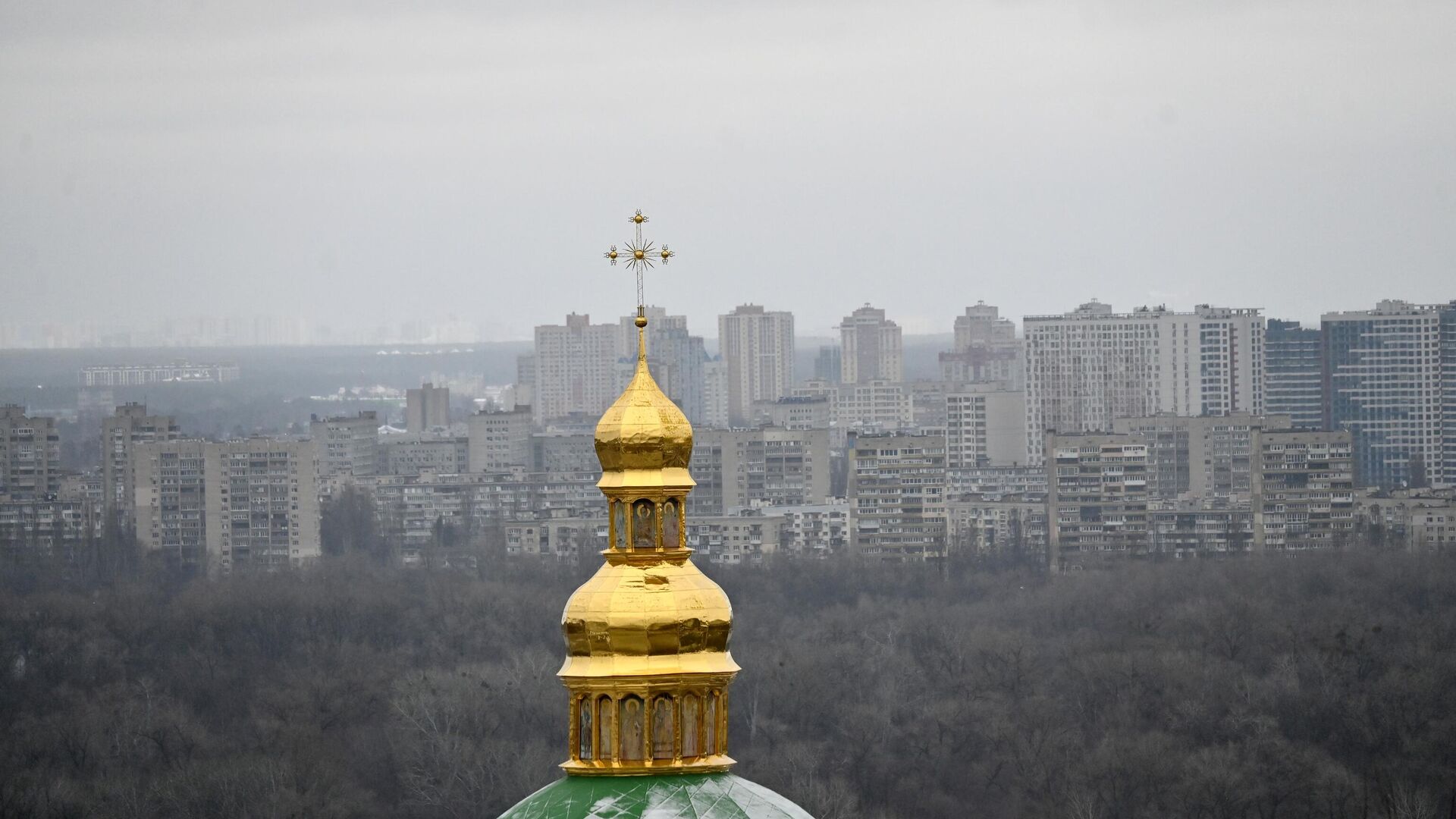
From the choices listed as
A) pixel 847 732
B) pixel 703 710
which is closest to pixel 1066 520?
pixel 847 732

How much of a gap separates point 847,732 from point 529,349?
123m

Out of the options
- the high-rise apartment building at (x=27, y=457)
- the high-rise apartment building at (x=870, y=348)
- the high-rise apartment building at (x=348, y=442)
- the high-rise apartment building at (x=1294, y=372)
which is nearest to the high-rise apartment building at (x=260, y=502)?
the high-rise apartment building at (x=27, y=457)

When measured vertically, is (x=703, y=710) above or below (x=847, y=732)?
above

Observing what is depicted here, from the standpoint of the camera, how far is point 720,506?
12412 centimetres

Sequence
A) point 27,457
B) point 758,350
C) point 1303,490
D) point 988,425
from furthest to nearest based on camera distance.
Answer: point 758,350 → point 988,425 → point 27,457 → point 1303,490

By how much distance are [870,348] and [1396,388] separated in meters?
54.8

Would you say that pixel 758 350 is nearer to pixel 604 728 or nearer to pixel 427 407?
pixel 427 407

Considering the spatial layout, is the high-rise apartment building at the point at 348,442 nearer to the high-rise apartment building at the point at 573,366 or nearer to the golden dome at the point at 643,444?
the high-rise apartment building at the point at 573,366

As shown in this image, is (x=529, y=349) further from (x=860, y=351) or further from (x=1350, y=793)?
(x=1350, y=793)

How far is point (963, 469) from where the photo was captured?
465 feet

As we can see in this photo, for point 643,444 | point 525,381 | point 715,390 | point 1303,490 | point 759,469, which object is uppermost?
point 525,381

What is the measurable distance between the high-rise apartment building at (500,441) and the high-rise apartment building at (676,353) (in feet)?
46.1

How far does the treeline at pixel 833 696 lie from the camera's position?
203 feet

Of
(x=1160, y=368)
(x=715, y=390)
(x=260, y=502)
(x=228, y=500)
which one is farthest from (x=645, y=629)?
(x=715, y=390)
